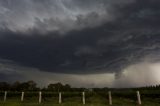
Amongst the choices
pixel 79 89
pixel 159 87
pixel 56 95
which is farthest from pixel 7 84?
pixel 159 87

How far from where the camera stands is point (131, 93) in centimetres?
5888

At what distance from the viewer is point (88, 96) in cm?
6150

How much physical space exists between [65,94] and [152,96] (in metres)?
21.6

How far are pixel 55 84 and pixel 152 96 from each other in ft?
239

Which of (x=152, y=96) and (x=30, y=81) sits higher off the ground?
(x=30, y=81)

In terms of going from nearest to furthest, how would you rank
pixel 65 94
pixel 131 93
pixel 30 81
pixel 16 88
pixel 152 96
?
pixel 152 96, pixel 131 93, pixel 65 94, pixel 16 88, pixel 30 81

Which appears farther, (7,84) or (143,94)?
(7,84)

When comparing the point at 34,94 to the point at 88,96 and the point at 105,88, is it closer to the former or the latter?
the point at 88,96

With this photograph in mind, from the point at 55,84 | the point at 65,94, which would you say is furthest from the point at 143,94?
the point at 55,84

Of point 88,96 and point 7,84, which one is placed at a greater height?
point 7,84

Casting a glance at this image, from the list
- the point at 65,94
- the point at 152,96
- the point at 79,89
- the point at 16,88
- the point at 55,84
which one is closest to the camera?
the point at 152,96

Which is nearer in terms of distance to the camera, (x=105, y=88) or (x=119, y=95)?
(x=119, y=95)

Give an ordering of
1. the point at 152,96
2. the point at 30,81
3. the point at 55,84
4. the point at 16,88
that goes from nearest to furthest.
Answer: the point at 152,96, the point at 16,88, the point at 30,81, the point at 55,84

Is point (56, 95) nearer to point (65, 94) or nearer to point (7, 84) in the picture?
point (65, 94)
